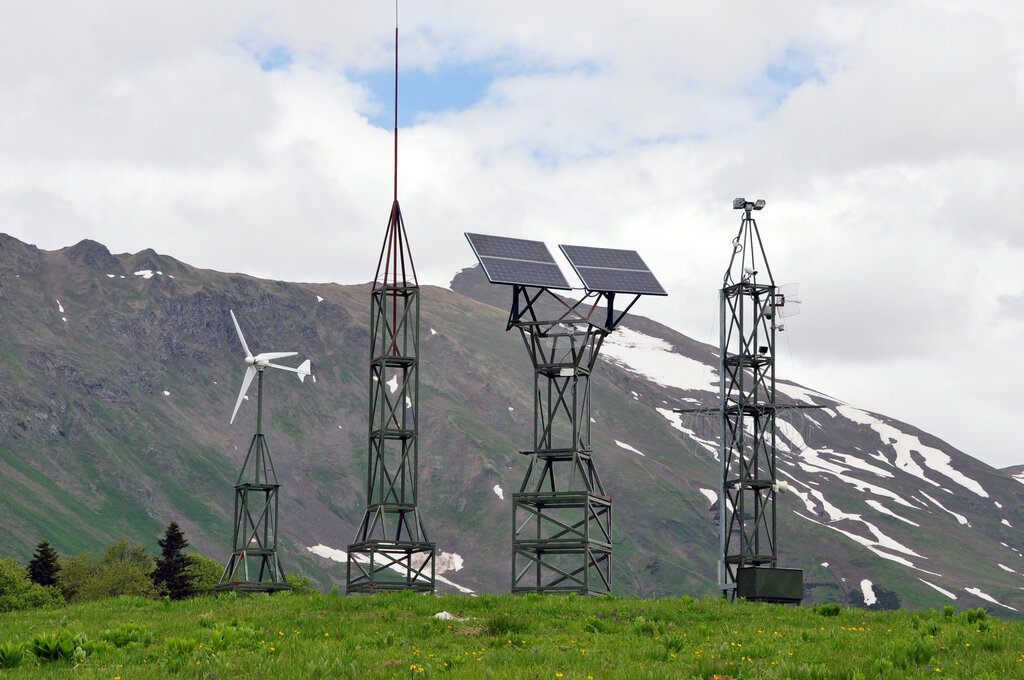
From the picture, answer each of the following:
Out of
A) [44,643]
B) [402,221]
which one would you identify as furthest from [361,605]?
[402,221]

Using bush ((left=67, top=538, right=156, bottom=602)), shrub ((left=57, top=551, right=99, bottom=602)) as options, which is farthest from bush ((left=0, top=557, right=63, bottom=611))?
bush ((left=67, top=538, right=156, bottom=602))

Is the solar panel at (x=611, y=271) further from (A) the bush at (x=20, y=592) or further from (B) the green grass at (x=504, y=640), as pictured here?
(A) the bush at (x=20, y=592)

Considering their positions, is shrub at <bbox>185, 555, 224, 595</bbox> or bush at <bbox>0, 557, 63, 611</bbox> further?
shrub at <bbox>185, 555, 224, 595</bbox>

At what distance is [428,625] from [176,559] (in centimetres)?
9900

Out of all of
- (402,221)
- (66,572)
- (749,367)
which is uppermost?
(402,221)

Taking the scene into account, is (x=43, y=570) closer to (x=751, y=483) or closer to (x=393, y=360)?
(x=393, y=360)

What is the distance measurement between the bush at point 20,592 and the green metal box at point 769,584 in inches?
2843

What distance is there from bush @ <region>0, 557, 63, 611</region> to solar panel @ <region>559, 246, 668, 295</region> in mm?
59014

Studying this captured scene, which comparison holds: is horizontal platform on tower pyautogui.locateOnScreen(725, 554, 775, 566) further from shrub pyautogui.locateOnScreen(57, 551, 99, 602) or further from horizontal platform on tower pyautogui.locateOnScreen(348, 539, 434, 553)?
shrub pyautogui.locateOnScreen(57, 551, 99, 602)

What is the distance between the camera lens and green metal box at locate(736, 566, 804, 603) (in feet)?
143

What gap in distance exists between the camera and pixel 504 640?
25609mm

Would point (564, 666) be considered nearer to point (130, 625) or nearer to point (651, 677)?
point (651, 677)

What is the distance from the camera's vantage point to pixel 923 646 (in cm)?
2217

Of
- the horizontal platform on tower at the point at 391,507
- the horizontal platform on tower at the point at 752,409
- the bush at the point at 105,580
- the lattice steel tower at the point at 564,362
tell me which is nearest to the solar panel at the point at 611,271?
the lattice steel tower at the point at 564,362
